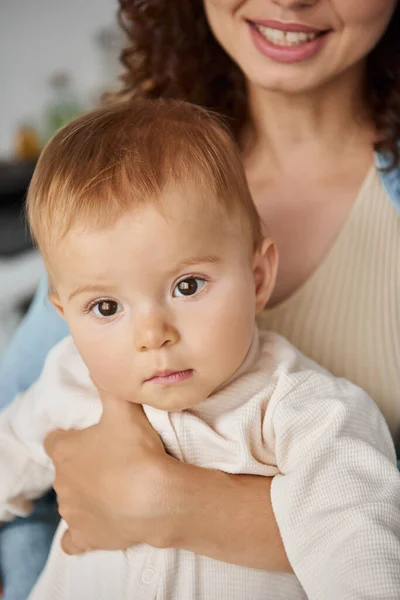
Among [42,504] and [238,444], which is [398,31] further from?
[42,504]

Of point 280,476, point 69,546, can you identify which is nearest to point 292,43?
point 280,476

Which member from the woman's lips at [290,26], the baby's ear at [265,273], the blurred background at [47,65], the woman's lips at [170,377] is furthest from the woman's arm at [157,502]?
the blurred background at [47,65]

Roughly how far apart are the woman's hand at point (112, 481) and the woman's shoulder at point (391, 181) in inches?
22.3

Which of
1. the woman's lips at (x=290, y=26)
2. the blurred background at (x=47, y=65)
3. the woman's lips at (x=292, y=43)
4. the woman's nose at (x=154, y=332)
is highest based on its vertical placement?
the woman's lips at (x=290, y=26)

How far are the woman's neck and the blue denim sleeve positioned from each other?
51 cm

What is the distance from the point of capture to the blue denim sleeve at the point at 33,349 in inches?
54.1

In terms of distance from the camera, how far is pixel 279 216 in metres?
1.37

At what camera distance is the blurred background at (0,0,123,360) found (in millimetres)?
3287

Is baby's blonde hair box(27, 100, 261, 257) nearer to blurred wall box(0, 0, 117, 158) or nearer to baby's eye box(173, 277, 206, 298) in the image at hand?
baby's eye box(173, 277, 206, 298)

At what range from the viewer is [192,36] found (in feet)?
5.08

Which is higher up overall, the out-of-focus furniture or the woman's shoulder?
the woman's shoulder

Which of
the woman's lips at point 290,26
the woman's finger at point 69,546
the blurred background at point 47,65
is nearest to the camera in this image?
the woman's finger at point 69,546

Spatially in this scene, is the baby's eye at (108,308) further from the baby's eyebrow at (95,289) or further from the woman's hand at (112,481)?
the woman's hand at (112,481)

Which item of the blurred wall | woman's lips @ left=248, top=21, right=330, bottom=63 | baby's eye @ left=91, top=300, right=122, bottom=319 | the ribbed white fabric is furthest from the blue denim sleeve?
the blurred wall
